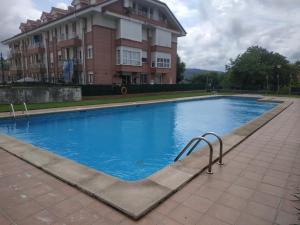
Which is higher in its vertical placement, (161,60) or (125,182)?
(161,60)

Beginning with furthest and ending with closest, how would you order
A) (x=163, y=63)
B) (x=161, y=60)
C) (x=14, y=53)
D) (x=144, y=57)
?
(x=14, y=53) → (x=163, y=63) → (x=161, y=60) → (x=144, y=57)

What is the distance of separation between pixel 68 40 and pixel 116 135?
18.2m

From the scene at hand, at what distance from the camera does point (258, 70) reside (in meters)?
31.7

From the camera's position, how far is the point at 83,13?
20.3m

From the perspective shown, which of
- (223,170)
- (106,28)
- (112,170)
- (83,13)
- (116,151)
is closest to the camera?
(223,170)

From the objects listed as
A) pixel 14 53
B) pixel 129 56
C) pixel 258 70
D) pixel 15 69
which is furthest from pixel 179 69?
pixel 15 69

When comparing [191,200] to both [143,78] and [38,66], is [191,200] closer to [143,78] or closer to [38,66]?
[143,78]

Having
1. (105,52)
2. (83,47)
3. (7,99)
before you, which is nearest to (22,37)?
(83,47)

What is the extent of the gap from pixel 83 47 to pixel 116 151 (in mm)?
18277

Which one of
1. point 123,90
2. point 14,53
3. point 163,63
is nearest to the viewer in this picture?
point 123,90

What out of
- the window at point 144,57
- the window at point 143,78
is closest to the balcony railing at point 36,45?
the window at point 144,57

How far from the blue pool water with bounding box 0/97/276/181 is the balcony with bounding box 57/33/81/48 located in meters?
12.1

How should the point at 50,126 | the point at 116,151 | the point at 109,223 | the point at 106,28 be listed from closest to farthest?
the point at 109,223
the point at 116,151
the point at 50,126
the point at 106,28

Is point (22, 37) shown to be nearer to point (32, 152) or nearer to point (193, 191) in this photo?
point (32, 152)
